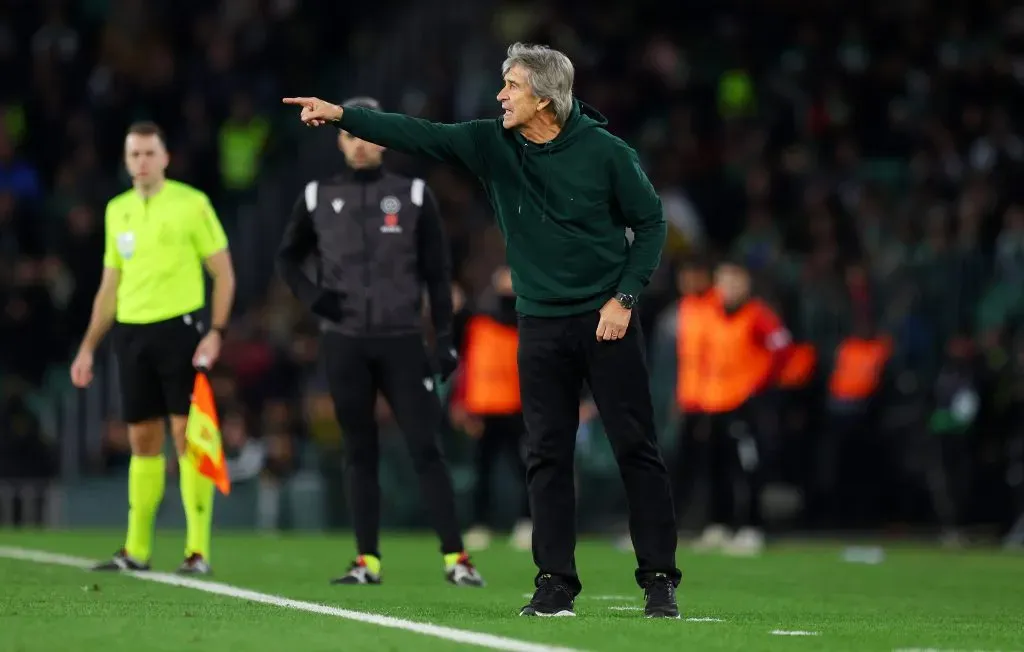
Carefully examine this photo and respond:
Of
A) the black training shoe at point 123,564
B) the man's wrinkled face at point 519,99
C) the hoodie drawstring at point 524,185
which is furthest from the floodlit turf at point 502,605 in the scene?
the man's wrinkled face at point 519,99

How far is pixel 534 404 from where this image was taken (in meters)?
8.48

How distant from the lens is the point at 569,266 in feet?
27.4

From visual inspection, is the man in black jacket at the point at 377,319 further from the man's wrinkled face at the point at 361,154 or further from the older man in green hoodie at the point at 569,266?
the older man in green hoodie at the point at 569,266

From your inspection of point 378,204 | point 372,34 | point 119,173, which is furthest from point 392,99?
point 378,204

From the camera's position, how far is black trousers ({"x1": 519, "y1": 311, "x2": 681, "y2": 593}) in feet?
27.4

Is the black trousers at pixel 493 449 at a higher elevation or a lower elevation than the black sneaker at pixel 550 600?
higher

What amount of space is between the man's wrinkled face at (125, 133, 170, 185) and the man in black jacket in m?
0.90

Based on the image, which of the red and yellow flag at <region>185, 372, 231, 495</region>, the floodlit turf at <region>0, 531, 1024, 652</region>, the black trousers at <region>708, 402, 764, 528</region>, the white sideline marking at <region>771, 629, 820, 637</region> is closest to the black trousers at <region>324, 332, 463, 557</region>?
the floodlit turf at <region>0, 531, 1024, 652</region>

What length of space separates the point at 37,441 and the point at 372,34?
24.9 ft

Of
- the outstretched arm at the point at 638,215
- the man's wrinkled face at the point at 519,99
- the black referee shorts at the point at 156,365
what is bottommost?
the black referee shorts at the point at 156,365

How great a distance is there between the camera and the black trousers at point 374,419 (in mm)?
10688

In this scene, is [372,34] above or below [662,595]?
above

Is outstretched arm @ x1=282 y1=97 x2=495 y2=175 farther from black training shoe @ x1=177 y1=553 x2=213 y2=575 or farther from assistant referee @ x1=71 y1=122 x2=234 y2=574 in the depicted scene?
black training shoe @ x1=177 y1=553 x2=213 y2=575

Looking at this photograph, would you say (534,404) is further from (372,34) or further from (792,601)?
(372,34)
